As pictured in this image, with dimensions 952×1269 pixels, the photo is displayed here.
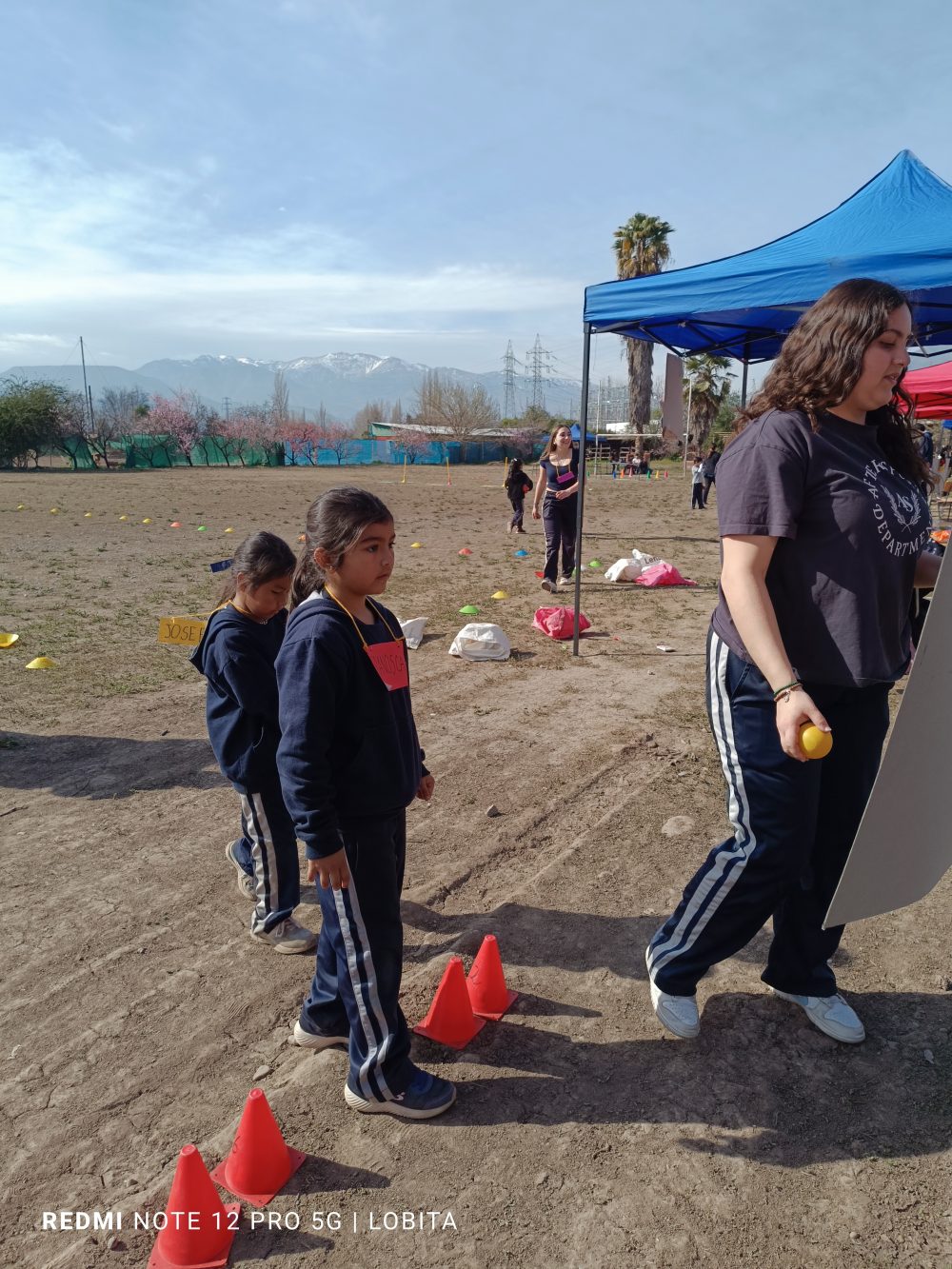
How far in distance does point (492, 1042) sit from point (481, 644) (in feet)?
14.1

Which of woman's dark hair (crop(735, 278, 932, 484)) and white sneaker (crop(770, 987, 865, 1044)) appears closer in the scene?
woman's dark hair (crop(735, 278, 932, 484))

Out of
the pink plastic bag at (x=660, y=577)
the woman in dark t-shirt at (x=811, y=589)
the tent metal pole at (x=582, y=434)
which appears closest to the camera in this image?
the woman in dark t-shirt at (x=811, y=589)

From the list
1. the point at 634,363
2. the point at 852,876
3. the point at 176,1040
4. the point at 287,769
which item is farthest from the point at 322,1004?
the point at 634,363

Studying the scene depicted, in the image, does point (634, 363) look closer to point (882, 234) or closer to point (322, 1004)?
point (882, 234)

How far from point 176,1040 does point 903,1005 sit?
229cm

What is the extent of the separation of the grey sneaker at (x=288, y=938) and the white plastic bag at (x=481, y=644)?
3.80 meters

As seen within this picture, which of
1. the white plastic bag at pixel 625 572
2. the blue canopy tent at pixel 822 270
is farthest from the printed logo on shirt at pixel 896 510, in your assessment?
the white plastic bag at pixel 625 572

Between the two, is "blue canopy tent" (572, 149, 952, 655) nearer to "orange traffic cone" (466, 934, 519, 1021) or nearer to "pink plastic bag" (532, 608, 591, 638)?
"pink plastic bag" (532, 608, 591, 638)

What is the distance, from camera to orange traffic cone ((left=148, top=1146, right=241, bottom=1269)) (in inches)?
67.8

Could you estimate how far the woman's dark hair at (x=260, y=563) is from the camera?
2.71 metres

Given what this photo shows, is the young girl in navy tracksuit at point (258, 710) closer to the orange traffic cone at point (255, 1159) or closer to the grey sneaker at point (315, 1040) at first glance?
the grey sneaker at point (315, 1040)

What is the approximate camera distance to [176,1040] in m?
2.44

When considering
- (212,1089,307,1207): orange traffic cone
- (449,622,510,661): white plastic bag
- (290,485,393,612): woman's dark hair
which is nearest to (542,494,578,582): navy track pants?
(449,622,510,661): white plastic bag

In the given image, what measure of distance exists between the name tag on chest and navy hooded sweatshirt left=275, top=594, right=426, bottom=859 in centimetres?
2
